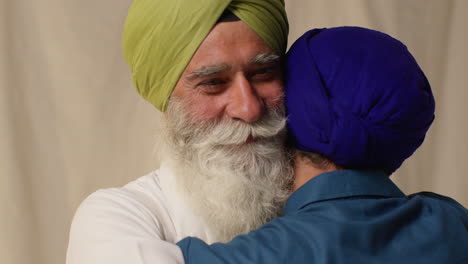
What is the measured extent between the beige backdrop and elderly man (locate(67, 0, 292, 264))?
3.06 feet

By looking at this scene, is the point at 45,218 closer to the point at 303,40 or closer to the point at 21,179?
the point at 21,179

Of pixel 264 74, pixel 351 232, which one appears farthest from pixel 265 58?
pixel 351 232

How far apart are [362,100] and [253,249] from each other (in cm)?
39

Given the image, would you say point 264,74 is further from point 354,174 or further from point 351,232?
point 351,232

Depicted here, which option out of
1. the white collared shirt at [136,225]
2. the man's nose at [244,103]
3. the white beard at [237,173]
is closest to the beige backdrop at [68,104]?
the white collared shirt at [136,225]

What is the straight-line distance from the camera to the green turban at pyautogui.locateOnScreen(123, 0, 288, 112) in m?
1.44

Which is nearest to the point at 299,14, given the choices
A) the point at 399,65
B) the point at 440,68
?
the point at 440,68

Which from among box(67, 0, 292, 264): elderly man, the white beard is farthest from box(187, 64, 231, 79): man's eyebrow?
the white beard

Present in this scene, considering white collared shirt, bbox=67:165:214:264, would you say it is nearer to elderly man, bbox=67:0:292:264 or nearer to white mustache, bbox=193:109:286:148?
elderly man, bbox=67:0:292:264

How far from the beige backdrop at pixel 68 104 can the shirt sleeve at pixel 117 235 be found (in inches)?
37.7

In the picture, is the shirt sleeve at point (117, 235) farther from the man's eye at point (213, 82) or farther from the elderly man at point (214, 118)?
the man's eye at point (213, 82)

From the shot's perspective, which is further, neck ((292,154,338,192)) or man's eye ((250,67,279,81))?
man's eye ((250,67,279,81))

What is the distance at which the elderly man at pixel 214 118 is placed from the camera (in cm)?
143

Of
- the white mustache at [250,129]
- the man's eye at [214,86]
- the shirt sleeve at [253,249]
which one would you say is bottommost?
the shirt sleeve at [253,249]
